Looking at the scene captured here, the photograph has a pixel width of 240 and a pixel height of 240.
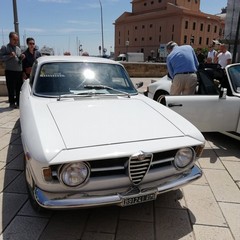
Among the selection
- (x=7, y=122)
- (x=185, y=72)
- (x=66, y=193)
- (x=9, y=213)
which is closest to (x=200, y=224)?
(x=66, y=193)

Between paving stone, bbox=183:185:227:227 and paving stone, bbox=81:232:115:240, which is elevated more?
paving stone, bbox=81:232:115:240

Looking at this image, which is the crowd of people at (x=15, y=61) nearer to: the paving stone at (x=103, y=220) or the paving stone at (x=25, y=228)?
the paving stone at (x=25, y=228)

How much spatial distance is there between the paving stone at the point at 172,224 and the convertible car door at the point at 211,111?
1.89 metres

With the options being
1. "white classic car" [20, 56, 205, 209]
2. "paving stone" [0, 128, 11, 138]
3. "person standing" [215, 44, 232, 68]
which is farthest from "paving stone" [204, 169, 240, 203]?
"person standing" [215, 44, 232, 68]

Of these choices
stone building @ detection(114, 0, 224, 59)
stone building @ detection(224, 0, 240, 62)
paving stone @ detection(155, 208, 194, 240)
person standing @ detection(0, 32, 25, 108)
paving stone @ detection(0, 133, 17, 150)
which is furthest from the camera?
stone building @ detection(114, 0, 224, 59)

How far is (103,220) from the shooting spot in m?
2.86

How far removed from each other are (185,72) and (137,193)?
3583 millimetres

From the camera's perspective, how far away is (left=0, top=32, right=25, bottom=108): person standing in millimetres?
6980

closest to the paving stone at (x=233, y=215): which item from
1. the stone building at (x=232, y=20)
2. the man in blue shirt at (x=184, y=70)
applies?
the man in blue shirt at (x=184, y=70)

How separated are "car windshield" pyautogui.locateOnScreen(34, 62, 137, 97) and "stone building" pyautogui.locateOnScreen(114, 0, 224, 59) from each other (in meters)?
62.2

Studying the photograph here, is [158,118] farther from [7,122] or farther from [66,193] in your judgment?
[7,122]

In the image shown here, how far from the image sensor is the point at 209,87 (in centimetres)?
512

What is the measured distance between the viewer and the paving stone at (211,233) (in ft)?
8.69

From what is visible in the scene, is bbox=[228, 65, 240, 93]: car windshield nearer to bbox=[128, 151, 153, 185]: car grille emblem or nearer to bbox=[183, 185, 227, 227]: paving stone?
bbox=[183, 185, 227, 227]: paving stone
